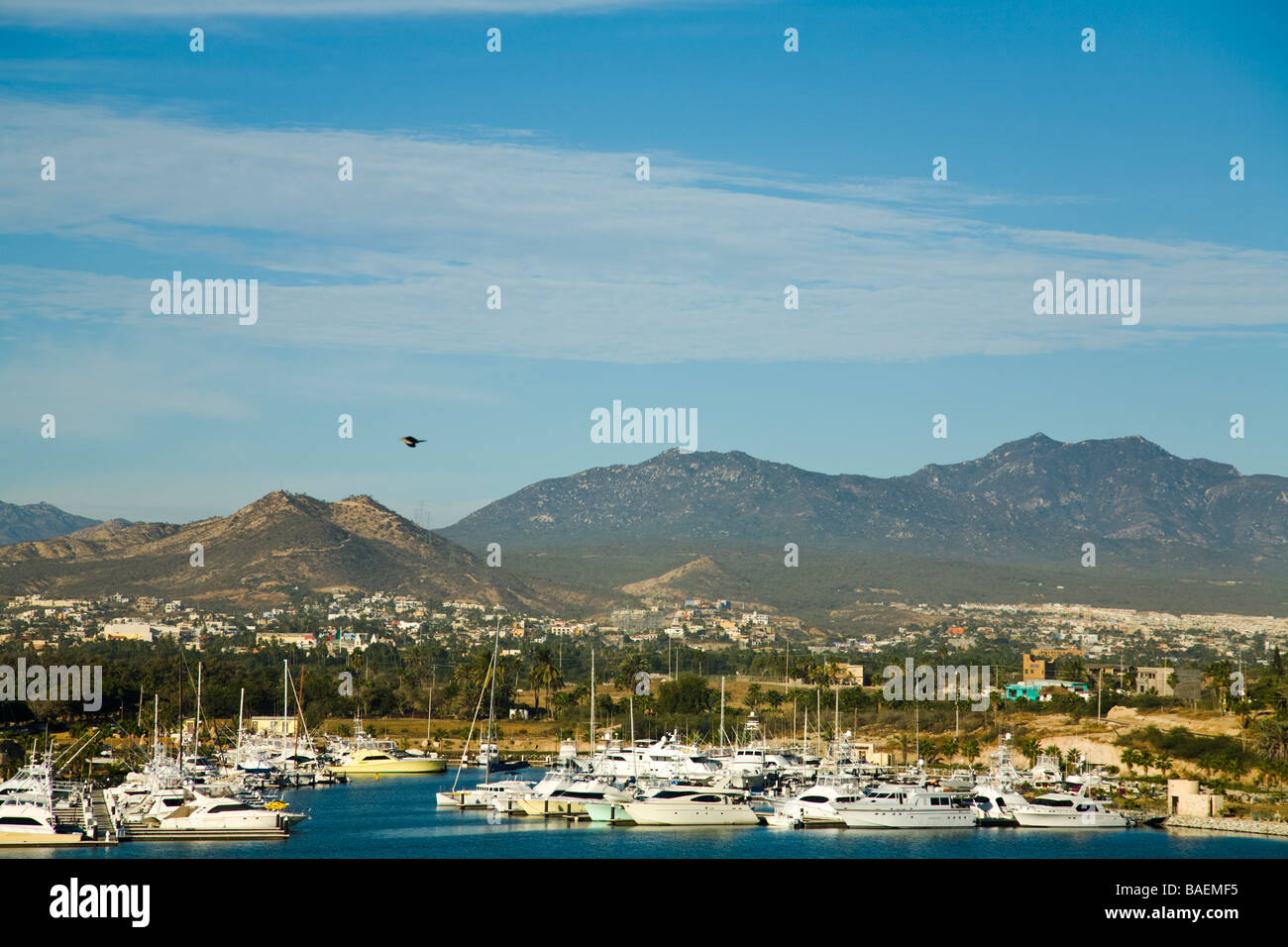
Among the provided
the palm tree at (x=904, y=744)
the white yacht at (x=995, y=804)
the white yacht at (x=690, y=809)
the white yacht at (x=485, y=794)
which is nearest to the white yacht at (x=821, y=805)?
the white yacht at (x=690, y=809)

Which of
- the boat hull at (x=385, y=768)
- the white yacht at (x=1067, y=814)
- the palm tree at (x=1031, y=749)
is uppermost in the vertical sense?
the white yacht at (x=1067, y=814)

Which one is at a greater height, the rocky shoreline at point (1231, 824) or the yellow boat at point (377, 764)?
the rocky shoreline at point (1231, 824)

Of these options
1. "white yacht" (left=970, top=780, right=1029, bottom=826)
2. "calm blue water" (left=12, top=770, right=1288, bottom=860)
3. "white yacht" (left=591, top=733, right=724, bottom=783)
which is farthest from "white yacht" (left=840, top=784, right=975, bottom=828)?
"white yacht" (left=591, top=733, right=724, bottom=783)

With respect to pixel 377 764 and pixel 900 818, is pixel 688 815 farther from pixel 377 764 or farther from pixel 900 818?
pixel 377 764

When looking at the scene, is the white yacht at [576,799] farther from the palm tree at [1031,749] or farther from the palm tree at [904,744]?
the palm tree at [904,744]

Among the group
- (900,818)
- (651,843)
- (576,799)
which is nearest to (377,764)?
(576,799)

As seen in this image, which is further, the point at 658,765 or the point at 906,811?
the point at 658,765
